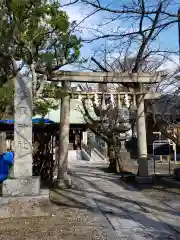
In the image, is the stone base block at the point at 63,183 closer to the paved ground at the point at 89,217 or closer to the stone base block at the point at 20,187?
the paved ground at the point at 89,217

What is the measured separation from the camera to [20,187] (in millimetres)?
8781

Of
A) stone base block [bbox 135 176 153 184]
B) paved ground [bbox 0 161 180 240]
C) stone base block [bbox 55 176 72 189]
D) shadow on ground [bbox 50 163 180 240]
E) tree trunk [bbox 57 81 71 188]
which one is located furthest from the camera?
stone base block [bbox 135 176 153 184]

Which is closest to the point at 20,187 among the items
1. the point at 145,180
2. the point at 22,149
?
the point at 22,149

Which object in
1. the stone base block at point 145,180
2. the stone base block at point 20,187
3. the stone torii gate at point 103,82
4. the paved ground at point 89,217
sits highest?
the stone torii gate at point 103,82

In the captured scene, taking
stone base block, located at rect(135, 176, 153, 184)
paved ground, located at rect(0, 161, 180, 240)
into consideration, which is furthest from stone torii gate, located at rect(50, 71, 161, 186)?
paved ground, located at rect(0, 161, 180, 240)

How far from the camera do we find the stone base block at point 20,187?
8734 mm

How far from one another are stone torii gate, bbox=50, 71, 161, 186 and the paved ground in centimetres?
199

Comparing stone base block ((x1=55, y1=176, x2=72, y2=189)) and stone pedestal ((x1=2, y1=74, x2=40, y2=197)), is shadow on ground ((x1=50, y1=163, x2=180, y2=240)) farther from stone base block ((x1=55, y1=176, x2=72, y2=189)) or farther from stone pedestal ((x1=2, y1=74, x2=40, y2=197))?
stone pedestal ((x1=2, y1=74, x2=40, y2=197))

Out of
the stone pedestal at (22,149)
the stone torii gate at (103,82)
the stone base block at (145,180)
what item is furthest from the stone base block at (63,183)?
the stone pedestal at (22,149)

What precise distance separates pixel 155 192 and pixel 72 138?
27.1 meters

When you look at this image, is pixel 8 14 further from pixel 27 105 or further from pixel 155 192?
pixel 155 192

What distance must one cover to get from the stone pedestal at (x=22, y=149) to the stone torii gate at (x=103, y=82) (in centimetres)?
403

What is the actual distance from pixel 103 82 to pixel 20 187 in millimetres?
6675

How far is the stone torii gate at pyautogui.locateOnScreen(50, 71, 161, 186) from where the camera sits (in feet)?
43.9
